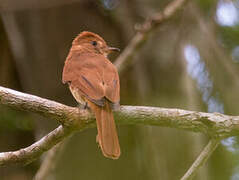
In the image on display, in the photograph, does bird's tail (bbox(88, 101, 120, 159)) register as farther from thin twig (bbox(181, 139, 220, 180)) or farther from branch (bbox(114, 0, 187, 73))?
branch (bbox(114, 0, 187, 73))

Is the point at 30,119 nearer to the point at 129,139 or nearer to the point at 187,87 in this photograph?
the point at 129,139

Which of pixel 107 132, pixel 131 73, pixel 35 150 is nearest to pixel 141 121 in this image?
pixel 107 132

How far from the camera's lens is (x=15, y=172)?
6.56 m

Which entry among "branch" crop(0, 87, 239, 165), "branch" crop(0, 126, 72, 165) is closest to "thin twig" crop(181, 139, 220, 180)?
"branch" crop(0, 87, 239, 165)

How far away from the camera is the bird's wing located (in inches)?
166

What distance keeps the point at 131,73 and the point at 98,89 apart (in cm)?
270

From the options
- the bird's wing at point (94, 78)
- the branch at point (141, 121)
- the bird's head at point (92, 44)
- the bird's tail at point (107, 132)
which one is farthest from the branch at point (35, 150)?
the bird's head at point (92, 44)

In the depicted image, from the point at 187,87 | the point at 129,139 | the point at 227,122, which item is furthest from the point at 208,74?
the point at 227,122

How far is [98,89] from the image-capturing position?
4301mm

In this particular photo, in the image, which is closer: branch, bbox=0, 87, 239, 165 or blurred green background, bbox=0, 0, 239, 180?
branch, bbox=0, 87, 239, 165

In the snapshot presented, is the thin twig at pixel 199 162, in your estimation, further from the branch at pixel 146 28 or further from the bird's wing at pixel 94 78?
the branch at pixel 146 28

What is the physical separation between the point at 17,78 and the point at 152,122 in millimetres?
3596

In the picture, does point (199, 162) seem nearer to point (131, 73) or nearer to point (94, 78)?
point (94, 78)

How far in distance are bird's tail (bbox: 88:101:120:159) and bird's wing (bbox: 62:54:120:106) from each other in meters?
0.10
